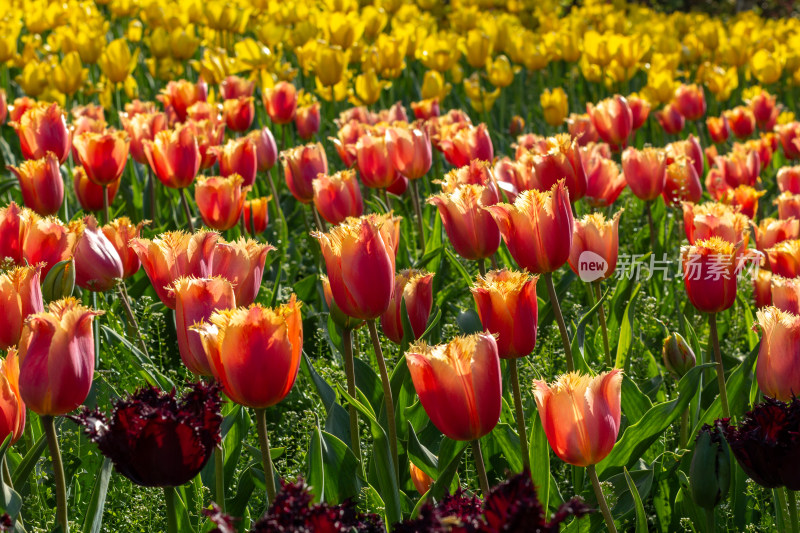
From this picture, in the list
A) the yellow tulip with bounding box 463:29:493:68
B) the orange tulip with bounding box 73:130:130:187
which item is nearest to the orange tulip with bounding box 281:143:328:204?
the orange tulip with bounding box 73:130:130:187

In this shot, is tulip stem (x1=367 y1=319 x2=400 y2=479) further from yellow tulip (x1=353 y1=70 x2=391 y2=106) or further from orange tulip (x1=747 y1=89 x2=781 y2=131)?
orange tulip (x1=747 y1=89 x2=781 y2=131)

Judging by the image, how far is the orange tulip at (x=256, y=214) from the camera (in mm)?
3033

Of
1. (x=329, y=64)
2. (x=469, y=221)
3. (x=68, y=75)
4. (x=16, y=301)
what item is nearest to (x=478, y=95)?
(x=329, y=64)

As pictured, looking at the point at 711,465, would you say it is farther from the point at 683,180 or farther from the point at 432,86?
the point at 432,86

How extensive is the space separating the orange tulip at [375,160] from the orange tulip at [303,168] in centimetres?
19

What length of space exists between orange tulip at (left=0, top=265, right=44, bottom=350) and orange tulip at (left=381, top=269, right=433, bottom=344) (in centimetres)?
68

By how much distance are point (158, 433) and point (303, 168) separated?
195cm

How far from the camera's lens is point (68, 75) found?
4191 millimetres

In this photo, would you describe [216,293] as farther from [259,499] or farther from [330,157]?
[330,157]

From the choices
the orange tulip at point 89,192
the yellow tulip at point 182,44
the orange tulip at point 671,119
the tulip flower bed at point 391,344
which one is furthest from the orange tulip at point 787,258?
the yellow tulip at point 182,44

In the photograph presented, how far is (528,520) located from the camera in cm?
82

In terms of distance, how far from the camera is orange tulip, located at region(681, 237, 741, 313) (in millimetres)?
1811

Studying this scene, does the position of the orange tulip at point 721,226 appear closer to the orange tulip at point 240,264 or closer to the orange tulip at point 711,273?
the orange tulip at point 711,273

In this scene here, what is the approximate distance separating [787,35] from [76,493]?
7567 mm
